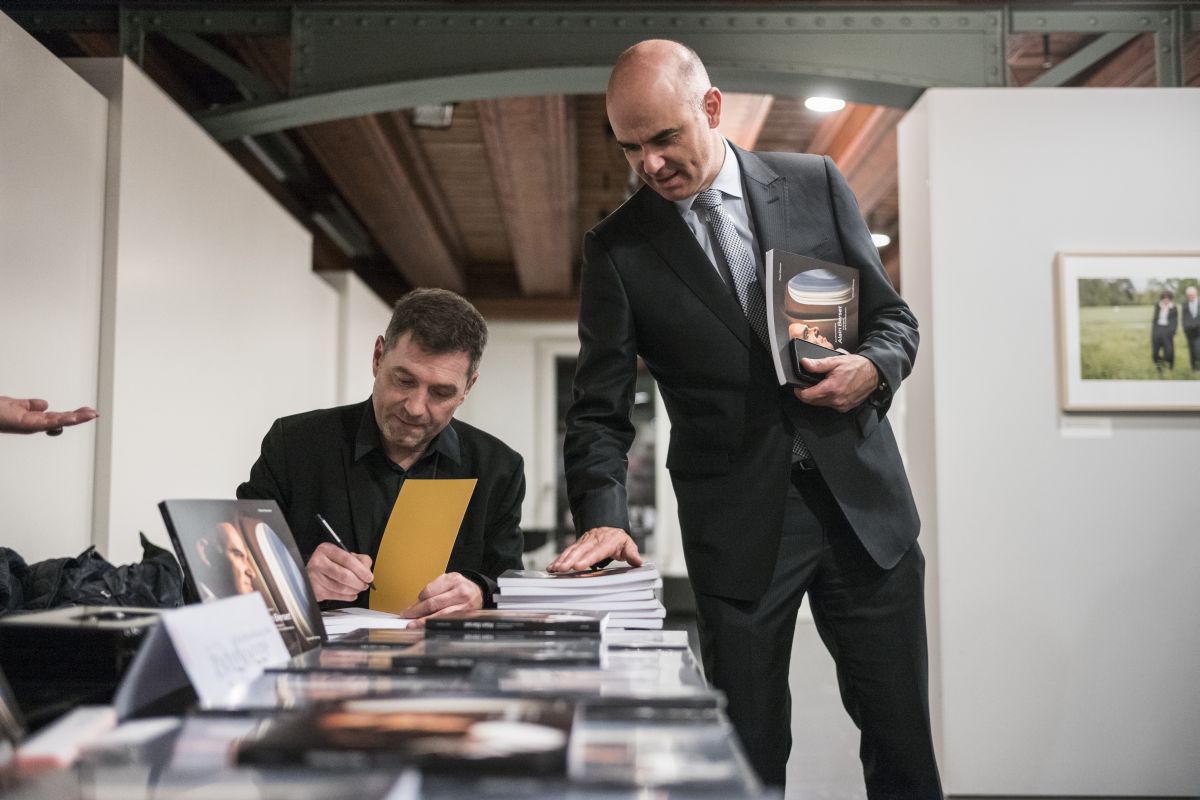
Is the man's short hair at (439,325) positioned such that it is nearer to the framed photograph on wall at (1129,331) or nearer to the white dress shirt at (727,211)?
the white dress shirt at (727,211)

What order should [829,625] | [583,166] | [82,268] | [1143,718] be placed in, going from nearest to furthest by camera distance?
[829,625] < [82,268] < [1143,718] < [583,166]

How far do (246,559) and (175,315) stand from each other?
3201 mm

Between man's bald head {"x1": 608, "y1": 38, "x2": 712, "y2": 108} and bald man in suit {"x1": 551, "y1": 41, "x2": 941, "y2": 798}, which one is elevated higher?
man's bald head {"x1": 608, "y1": 38, "x2": 712, "y2": 108}

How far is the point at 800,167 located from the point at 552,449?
930 centimetres

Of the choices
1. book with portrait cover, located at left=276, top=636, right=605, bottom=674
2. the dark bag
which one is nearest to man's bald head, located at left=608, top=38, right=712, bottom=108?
book with portrait cover, located at left=276, top=636, right=605, bottom=674

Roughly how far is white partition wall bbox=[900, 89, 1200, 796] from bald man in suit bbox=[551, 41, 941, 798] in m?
2.24

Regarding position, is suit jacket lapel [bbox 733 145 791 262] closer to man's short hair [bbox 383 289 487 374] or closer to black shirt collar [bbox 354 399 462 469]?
man's short hair [bbox 383 289 487 374]

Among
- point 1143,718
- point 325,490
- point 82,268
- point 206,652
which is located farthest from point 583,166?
point 206,652

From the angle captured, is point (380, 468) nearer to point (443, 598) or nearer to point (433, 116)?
point (443, 598)

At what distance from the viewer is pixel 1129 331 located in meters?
3.62

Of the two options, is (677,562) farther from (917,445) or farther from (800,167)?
(800,167)

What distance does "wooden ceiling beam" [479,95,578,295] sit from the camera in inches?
207

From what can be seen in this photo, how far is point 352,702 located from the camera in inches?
27.6

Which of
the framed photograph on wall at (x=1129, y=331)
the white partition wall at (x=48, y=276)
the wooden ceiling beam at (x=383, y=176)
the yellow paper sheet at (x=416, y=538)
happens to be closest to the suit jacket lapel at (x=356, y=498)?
the yellow paper sheet at (x=416, y=538)
